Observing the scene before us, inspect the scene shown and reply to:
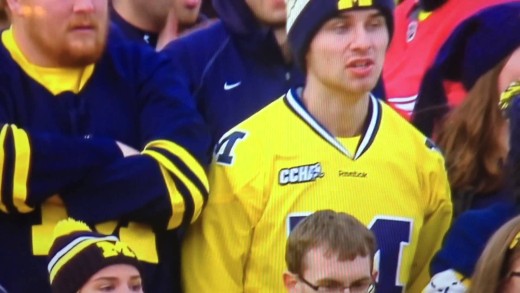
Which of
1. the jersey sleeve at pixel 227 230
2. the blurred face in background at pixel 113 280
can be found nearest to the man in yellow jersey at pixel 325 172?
the jersey sleeve at pixel 227 230

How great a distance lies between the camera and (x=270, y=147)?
3969 millimetres

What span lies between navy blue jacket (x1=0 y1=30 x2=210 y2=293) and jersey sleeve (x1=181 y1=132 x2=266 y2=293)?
71 mm

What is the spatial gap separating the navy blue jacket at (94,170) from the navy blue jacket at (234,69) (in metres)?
0.38

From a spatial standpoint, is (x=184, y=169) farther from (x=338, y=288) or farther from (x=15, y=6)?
(x=15, y=6)

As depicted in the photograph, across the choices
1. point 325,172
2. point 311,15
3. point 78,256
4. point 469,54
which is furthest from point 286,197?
point 469,54

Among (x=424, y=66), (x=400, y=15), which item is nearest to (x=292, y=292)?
(x=424, y=66)

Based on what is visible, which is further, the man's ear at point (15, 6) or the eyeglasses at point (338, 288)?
the man's ear at point (15, 6)

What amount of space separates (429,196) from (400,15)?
1.29 meters

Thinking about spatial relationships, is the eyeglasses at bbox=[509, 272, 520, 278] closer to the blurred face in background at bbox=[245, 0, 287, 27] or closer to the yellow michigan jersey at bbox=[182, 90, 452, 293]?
the yellow michigan jersey at bbox=[182, 90, 452, 293]

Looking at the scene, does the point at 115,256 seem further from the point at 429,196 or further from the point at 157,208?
the point at 429,196

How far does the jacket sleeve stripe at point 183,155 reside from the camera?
3822mm

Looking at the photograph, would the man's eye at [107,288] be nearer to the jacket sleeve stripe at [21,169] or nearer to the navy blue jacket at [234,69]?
the jacket sleeve stripe at [21,169]

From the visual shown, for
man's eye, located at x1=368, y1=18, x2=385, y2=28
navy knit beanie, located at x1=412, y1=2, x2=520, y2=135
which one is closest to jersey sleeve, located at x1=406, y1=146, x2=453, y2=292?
man's eye, located at x1=368, y1=18, x2=385, y2=28

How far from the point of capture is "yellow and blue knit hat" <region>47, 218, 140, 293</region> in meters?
3.57
